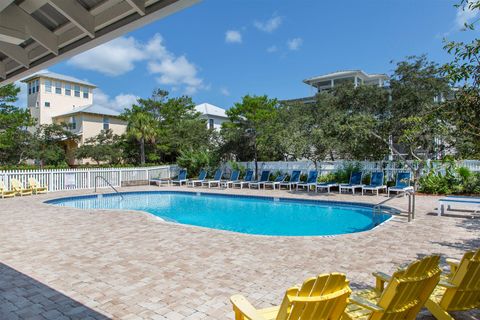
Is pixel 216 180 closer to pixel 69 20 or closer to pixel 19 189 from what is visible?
pixel 19 189

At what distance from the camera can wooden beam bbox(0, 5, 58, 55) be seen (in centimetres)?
304

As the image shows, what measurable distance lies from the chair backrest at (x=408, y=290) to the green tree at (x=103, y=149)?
3010cm

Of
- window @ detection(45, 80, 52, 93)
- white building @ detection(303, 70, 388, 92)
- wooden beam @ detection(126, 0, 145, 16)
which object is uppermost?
white building @ detection(303, 70, 388, 92)

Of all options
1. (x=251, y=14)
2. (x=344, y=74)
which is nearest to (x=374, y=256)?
(x=251, y=14)

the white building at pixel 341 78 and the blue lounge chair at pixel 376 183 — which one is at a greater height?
the white building at pixel 341 78

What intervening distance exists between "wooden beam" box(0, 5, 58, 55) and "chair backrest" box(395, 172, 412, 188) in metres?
14.5

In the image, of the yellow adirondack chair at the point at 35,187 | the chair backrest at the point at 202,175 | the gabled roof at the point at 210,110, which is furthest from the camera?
the gabled roof at the point at 210,110

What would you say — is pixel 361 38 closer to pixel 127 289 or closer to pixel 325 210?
pixel 325 210

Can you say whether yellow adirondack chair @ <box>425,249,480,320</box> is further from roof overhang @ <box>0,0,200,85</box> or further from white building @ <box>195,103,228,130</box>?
white building @ <box>195,103,228,130</box>

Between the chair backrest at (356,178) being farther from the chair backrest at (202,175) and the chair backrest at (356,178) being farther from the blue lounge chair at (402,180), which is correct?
the chair backrest at (202,175)

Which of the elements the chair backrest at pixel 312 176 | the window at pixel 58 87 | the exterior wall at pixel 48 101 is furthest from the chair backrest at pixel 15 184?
the window at pixel 58 87

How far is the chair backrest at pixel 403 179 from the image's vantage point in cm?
1484

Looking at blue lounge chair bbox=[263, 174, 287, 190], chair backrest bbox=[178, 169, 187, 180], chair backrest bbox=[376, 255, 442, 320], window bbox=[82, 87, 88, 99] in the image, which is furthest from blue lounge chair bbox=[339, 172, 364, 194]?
window bbox=[82, 87, 88, 99]

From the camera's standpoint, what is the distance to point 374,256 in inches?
229
